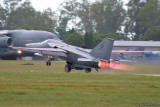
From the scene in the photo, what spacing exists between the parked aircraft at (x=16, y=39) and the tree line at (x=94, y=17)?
178 feet

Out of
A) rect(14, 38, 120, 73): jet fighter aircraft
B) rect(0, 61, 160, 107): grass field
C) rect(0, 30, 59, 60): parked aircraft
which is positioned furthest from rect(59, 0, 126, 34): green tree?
rect(0, 61, 160, 107): grass field

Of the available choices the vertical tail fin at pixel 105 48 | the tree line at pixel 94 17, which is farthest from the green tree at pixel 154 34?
the vertical tail fin at pixel 105 48

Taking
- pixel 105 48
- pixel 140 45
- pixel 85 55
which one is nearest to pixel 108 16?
pixel 140 45

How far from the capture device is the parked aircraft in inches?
2665

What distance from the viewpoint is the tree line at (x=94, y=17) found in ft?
454

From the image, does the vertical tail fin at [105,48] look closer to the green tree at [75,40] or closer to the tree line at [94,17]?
the green tree at [75,40]

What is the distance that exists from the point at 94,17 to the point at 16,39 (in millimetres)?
88735

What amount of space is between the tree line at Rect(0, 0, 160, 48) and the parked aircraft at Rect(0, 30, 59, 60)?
54.2 meters

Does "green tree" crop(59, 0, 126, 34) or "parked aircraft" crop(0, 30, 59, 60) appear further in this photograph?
"green tree" crop(59, 0, 126, 34)

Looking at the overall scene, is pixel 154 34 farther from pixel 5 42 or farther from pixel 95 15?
pixel 5 42

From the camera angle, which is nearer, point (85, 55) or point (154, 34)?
point (85, 55)

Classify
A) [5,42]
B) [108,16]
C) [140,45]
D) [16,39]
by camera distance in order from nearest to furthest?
[5,42]
[16,39]
[140,45]
[108,16]

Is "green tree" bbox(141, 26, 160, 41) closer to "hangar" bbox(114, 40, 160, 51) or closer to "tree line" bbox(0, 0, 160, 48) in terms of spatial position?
"tree line" bbox(0, 0, 160, 48)

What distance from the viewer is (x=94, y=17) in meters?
157
